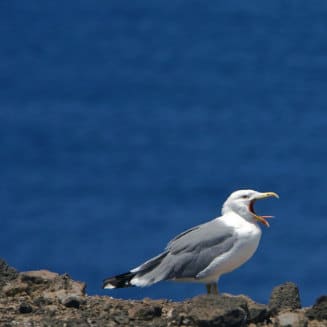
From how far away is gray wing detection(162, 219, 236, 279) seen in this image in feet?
31.2

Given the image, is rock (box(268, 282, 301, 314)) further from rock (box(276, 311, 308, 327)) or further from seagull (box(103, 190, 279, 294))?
seagull (box(103, 190, 279, 294))

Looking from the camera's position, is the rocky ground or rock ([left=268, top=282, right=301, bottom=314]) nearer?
the rocky ground

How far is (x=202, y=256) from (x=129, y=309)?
1.45 metres

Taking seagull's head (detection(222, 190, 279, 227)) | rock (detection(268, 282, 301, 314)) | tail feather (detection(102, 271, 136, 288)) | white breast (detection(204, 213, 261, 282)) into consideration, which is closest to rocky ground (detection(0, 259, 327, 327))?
rock (detection(268, 282, 301, 314))

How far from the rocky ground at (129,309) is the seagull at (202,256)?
49 cm

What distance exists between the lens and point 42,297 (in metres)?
8.71

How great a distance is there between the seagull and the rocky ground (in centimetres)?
49

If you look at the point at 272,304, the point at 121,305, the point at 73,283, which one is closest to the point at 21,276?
the point at 73,283

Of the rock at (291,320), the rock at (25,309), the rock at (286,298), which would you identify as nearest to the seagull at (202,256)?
the rock at (286,298)

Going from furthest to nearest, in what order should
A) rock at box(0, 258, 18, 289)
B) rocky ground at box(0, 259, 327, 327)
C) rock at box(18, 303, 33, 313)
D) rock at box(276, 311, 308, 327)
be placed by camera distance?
1. rock at box(0, 258, 18, 289)
2. rock at box(18, 303, 33, 313)
3. rock at box(276, 311, 308, 327)
4. rocky ground at box(0, 259, 327, 327)

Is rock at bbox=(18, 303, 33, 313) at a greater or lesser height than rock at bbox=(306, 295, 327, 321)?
greater

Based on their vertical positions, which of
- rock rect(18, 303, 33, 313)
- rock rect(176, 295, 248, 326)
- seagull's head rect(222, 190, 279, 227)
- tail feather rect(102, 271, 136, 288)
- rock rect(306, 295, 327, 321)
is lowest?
rock rect(176, 295, 248, 326)

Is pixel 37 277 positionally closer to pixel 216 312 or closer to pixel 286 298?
pixel 286 298

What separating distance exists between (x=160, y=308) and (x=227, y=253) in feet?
4.79
